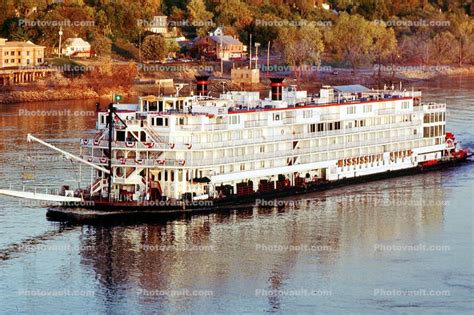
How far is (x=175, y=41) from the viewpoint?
11581cm

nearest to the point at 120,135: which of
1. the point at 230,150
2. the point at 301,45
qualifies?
the point at 230,150

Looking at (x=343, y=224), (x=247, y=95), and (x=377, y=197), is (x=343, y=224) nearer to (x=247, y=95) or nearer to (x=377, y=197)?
(x=377, y=197)

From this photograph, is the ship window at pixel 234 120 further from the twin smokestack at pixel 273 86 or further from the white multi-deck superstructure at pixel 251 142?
the twin smokestack at pixel 273 86

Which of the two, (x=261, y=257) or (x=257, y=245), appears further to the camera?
(x=257, y=245)

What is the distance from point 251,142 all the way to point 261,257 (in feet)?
32.2

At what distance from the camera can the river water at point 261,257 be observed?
36938 millimetres

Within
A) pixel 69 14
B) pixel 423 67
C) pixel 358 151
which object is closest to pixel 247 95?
pixel 358 151

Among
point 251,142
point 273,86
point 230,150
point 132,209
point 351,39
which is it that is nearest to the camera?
point 132,209

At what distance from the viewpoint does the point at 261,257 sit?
4178cm

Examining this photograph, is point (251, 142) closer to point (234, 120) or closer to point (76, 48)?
point (234, 120)

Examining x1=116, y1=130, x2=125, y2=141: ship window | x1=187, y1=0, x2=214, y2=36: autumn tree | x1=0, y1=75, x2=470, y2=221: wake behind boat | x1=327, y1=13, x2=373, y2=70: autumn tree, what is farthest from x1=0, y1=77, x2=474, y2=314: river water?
x1=187, y1=0, x2=214, y2=36: autumn tree

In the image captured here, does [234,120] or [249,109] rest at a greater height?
[249,109]

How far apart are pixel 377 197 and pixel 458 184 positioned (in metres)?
5.02

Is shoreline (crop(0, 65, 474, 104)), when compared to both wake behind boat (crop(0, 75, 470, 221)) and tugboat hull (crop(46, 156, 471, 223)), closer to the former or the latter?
wake behind boat (crop(0, 75, 470, 221))
